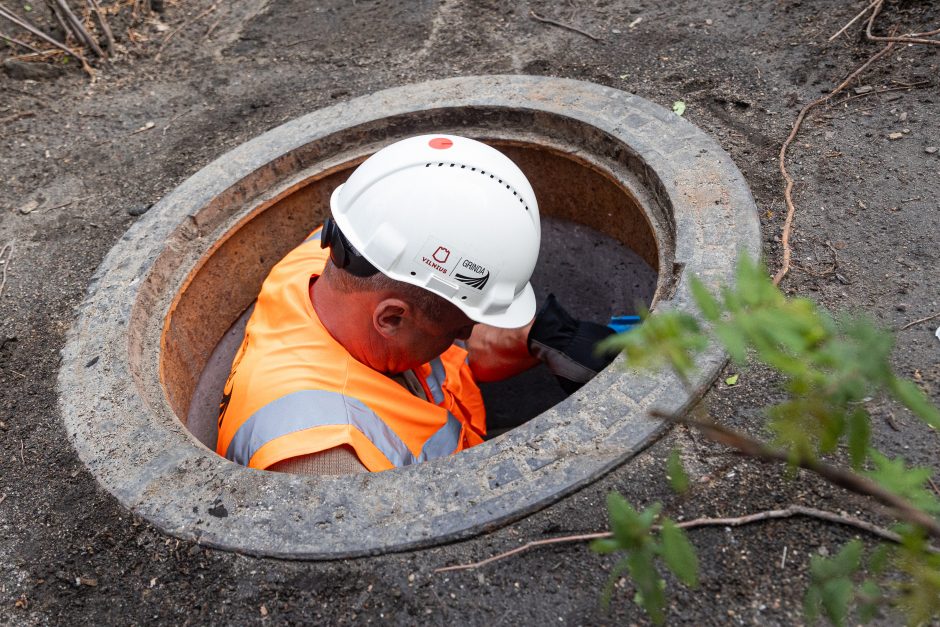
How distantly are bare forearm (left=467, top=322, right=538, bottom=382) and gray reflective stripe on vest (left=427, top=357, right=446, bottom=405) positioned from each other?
0.25 meters

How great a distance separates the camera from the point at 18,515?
229 centimetres

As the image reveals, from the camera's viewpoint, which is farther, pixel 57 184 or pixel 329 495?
pixel 57 184

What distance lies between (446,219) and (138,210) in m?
1.77

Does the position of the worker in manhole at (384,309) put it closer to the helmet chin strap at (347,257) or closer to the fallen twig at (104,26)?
the helmet chin strap at (347,257)

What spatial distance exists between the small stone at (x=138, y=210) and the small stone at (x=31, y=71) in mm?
1549

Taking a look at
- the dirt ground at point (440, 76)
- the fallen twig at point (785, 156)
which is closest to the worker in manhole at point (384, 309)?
the dirt ground at point (440, 76)

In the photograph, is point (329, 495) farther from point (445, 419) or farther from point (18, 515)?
point (18, 515)

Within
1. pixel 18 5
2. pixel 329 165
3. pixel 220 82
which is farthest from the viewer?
pixel 18 5

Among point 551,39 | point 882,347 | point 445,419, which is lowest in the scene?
point 445,419

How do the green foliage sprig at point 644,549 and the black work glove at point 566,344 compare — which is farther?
the black work glove at point 566,344

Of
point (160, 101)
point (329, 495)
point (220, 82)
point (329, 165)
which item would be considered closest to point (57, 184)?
point (160, 101)

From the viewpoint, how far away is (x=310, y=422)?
2.31 meters

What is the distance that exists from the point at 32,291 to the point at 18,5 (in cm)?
304

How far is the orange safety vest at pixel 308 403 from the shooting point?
2311mm
